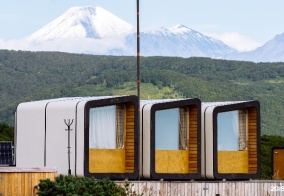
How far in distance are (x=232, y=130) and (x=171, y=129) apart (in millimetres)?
2746

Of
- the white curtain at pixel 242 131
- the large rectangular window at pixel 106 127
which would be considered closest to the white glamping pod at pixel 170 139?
the large rectangular window at pixel 106 127

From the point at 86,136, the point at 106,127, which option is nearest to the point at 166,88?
the point at 106,127

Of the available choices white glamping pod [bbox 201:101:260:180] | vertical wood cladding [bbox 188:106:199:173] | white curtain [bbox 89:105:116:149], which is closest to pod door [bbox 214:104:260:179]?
white glamping pod [bbox 201:101:260:180]

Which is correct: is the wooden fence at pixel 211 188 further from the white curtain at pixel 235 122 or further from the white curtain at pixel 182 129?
the white curtain at pixel 235 122

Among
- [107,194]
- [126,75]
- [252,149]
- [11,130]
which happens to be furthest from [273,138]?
[126,75]

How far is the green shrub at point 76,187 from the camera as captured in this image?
2444 cm

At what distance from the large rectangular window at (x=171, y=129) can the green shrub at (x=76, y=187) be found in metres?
8.26

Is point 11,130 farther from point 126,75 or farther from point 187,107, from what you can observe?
point 126,75

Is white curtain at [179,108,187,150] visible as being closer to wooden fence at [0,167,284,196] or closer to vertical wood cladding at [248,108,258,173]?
wooden fence at [0,167,284,196]

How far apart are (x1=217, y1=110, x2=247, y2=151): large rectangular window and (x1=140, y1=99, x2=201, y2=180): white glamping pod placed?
1.14 meters

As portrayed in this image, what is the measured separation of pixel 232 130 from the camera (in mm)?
36062

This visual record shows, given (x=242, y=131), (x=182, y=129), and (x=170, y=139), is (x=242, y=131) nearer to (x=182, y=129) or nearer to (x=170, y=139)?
(x=182, y=129)

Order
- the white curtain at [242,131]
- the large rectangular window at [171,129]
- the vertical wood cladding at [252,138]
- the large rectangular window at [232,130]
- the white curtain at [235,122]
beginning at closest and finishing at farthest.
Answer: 1. the large rectangular window at [171,129]
2. the large rectangular window at [232,130]
3. the white curtain at [235,122]
4. the vertical wood cladding at [252,138]
5. the white curtain at [242,131]

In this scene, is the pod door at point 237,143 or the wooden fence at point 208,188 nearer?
the wooden fence at point 208,188
